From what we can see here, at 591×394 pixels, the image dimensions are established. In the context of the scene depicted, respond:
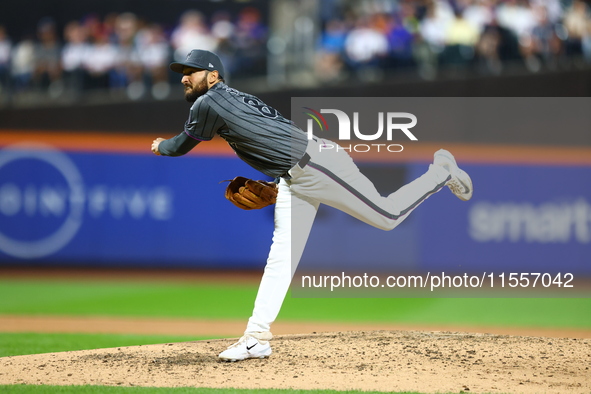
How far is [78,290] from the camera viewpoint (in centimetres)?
1039

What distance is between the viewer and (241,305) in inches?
368

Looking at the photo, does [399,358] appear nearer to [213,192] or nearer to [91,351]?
[91,351]

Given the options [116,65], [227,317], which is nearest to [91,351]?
[227,317]

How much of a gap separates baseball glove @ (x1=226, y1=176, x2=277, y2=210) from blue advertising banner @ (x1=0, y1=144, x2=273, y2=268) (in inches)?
237

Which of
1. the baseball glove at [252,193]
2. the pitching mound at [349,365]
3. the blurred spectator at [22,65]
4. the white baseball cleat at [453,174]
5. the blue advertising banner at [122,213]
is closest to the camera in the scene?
the pitching mound at [349,365]

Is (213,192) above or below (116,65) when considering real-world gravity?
below

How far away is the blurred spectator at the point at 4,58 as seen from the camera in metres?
11.1

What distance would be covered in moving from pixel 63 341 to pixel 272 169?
2.96m

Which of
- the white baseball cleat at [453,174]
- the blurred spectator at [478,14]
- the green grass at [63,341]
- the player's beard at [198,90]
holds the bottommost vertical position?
the green grass at [63,341]

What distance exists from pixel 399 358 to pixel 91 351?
2.18 meters

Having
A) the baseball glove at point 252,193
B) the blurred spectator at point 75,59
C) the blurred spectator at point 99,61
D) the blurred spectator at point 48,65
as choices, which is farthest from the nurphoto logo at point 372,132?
the baseball glove at point 252,193

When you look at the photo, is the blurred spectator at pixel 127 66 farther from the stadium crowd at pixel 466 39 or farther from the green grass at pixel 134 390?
the green grass at pixel 134 390

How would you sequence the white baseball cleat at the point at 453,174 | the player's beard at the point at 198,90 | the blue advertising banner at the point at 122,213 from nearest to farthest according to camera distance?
the player's beard at the point at 198,90 < the white baseball cleat at the point at 453,174 < the blue advertising banner at the point at 122,213

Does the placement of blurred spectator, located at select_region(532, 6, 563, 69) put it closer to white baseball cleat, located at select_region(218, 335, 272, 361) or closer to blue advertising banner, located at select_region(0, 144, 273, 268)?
blue advertising banner, located at select_region(0, 144, 273, 268)
